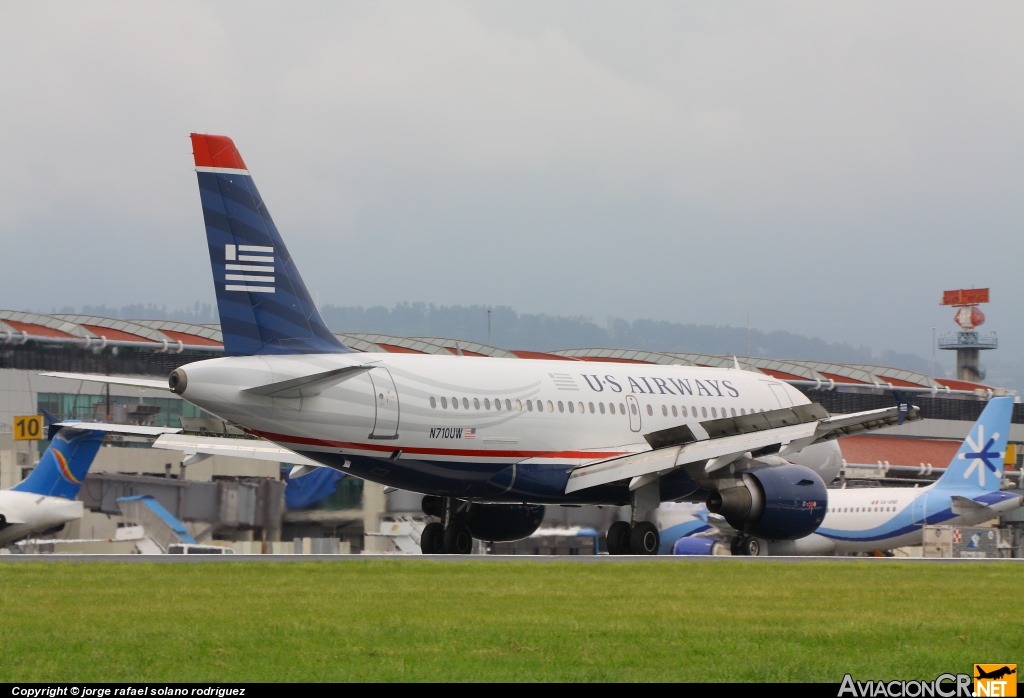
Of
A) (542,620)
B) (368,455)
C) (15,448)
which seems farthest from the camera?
(15,448)

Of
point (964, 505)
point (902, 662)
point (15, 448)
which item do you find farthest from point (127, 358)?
point (902, 662)

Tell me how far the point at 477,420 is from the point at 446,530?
3.53 metres

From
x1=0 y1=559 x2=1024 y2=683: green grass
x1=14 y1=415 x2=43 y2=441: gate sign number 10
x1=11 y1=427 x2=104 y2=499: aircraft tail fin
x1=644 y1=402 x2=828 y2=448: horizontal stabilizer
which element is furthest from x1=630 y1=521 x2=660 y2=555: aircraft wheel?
x1=14 y1=415 x2=43 y2=441: gate sign number 10

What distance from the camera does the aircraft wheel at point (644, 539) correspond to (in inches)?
1126

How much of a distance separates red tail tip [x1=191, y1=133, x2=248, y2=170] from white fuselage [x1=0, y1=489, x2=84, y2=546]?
1320cm

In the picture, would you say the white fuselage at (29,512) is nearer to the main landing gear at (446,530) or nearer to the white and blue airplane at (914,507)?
the main landing gear at (446,530)

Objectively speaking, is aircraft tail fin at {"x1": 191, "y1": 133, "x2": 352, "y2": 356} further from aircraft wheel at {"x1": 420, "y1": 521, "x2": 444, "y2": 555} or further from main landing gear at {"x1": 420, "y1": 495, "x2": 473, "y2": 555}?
aircraft wheel at {"x1": 420, "y1": 521, "x2": 444, "y2": 555}

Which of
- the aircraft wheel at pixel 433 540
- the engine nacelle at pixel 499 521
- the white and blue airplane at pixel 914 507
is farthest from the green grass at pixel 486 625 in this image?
the white and blue airplane at pixel 914 507

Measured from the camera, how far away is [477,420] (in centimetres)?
2716

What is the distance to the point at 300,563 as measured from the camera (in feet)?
70.7

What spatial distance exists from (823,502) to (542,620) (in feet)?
59.4

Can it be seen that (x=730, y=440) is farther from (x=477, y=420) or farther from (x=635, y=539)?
(x=477, y=420)

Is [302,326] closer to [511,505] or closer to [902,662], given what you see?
[511,505]

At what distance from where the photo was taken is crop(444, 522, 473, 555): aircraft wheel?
29453 mm
